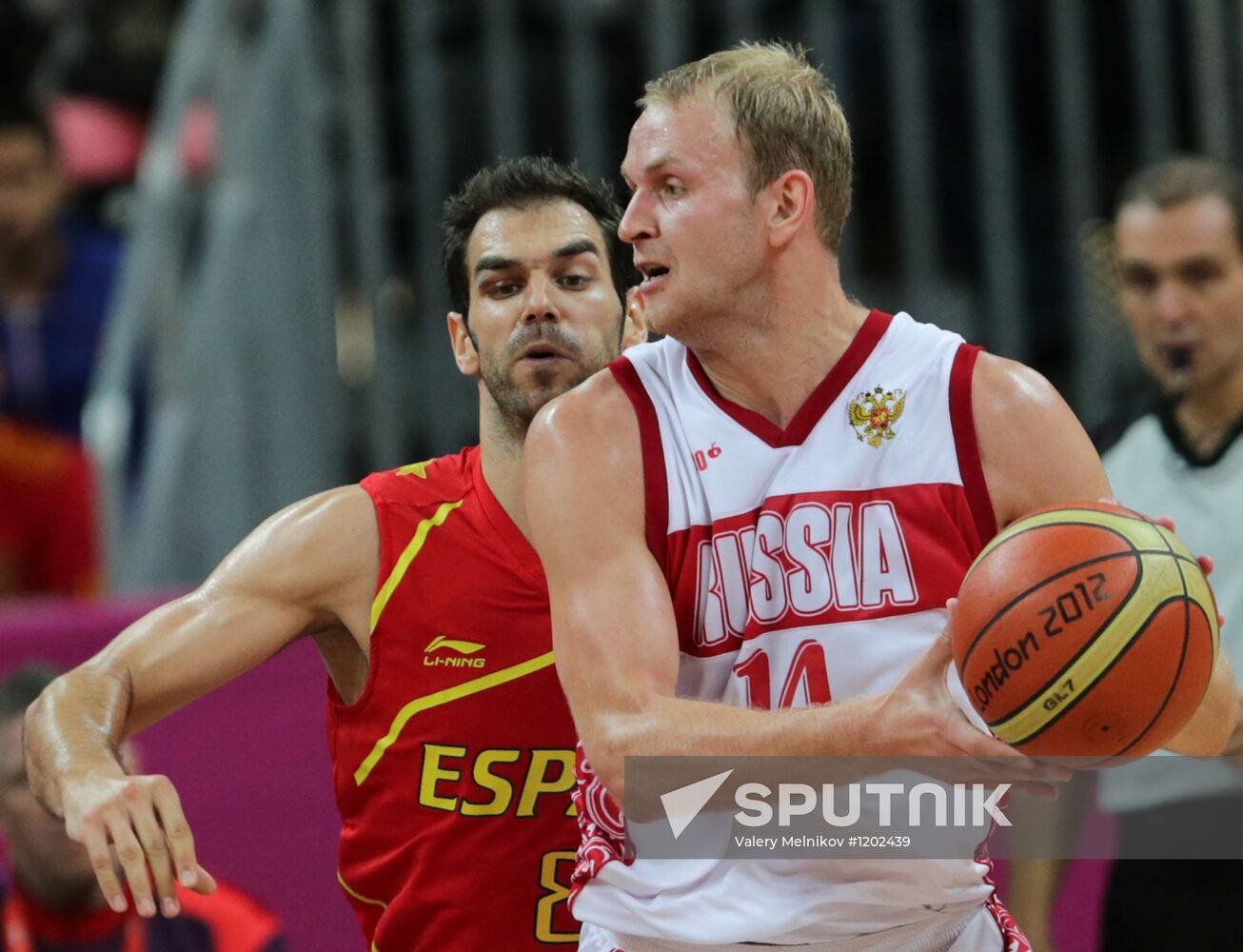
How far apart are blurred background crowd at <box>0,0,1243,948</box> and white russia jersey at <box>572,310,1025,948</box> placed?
126 inches

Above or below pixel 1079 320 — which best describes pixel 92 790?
below

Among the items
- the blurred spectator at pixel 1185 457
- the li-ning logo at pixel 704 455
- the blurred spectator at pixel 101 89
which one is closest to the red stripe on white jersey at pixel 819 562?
the li-ning logo at pixel 704 455

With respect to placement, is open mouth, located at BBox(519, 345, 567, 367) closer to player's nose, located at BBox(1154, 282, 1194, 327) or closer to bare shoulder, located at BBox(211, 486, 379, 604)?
bare shoulder, located at BBox(211, 486, 379, 604)

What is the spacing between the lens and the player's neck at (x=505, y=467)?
383cm

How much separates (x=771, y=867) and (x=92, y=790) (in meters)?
1.11

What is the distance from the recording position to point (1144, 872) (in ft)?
15.2

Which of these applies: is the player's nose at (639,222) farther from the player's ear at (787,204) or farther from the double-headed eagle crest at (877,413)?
the double-headed eagle crest at (877,413)

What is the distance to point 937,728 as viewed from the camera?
2.64 meters

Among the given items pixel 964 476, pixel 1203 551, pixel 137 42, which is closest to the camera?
pixel 964 476

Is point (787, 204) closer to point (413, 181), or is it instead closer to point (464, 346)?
point (464, 346)

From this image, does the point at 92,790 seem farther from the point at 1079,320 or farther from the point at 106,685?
the point at 1079,320

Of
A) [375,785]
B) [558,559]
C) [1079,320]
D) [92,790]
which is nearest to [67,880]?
[375,785]

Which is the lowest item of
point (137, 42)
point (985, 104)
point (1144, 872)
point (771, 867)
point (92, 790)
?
point (1144, 872)

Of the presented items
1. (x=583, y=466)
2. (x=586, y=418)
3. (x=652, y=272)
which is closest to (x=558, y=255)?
(x=652, y=272)
